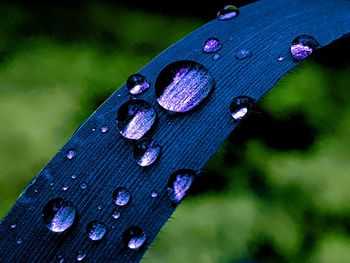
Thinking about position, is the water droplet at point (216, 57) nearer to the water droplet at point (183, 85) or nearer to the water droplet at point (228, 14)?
the water droplet at point (183, 85)

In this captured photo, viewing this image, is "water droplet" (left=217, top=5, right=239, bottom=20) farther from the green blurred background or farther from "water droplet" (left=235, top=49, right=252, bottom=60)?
the green blurred background

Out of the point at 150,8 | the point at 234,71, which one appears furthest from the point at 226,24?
the point at 150,8

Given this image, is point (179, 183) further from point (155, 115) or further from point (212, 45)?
point (212, 45)

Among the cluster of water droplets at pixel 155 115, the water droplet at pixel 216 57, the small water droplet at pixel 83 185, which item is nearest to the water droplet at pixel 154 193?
the cluster of water droplets at pixel 155 115

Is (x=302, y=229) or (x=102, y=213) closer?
(x=102, y=213)

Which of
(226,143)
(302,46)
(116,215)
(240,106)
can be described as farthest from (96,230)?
(226,143)

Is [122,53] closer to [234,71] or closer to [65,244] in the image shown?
[234,71]
